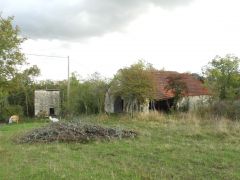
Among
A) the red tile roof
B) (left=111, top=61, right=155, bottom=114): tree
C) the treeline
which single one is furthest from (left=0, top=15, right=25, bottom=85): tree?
the red tile roof

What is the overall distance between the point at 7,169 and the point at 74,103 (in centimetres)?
2555

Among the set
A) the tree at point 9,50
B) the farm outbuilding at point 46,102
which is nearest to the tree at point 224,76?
the farm outbuilding at point 46,102

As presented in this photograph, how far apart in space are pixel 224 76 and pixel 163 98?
669 centimetres

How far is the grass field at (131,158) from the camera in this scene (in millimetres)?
9523

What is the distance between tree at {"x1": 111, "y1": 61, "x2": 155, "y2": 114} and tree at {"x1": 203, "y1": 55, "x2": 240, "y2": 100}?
7.50 m

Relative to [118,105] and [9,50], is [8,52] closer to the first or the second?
[9,50]

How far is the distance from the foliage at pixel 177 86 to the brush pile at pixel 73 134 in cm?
1744

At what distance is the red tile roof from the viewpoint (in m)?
34.8

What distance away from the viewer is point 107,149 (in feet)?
45.0

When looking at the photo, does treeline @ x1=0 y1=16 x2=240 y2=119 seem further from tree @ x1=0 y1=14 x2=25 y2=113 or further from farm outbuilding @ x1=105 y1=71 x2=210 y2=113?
tree @ x1=0 y1=14 x2=25 y2=113

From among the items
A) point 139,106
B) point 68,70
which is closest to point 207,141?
point 139,106

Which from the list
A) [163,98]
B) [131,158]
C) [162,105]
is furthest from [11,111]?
[131,158]

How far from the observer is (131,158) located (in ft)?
38.7

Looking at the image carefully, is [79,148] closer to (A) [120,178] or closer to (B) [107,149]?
(B) [107,149]
